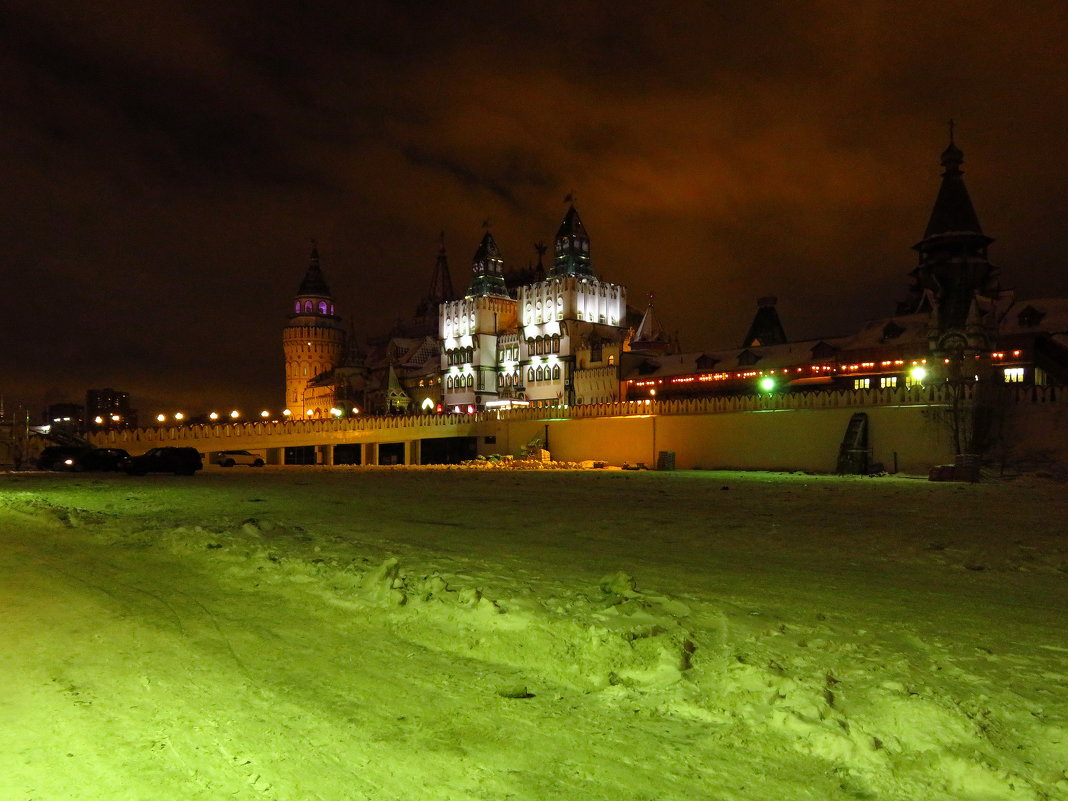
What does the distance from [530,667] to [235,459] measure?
49.3 m

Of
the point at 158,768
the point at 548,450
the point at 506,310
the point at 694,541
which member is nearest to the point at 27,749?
the point at 158,768

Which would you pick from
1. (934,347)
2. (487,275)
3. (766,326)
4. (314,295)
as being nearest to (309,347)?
(314,295)

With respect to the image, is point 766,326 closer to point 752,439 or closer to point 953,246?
point 953,246

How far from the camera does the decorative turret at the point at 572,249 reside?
265ft

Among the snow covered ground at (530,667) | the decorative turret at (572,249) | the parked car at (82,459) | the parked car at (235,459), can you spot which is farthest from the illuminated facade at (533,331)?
the snow covered ground at (530,667)

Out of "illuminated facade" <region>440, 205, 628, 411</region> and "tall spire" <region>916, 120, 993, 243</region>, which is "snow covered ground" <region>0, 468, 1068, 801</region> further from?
"illuminated facade" <region>440, 205, 628, 411</region>

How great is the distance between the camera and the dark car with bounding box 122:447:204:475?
3481cm

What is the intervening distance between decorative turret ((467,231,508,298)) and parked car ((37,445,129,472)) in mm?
53937

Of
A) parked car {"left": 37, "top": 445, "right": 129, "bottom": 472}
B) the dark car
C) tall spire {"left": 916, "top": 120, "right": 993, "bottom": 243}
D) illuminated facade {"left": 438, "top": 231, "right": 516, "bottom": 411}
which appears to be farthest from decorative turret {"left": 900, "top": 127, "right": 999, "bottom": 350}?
parked car {"left": 37, "top": 445, "right": 129, "bottom": 472}

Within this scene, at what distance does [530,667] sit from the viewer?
19.9 feet

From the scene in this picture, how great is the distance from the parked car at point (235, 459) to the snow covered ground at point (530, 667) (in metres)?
38.0

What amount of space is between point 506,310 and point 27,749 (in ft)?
274

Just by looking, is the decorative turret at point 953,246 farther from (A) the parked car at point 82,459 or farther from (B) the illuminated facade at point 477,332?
(A) the parked car at point 82,459

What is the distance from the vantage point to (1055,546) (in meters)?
11.7
